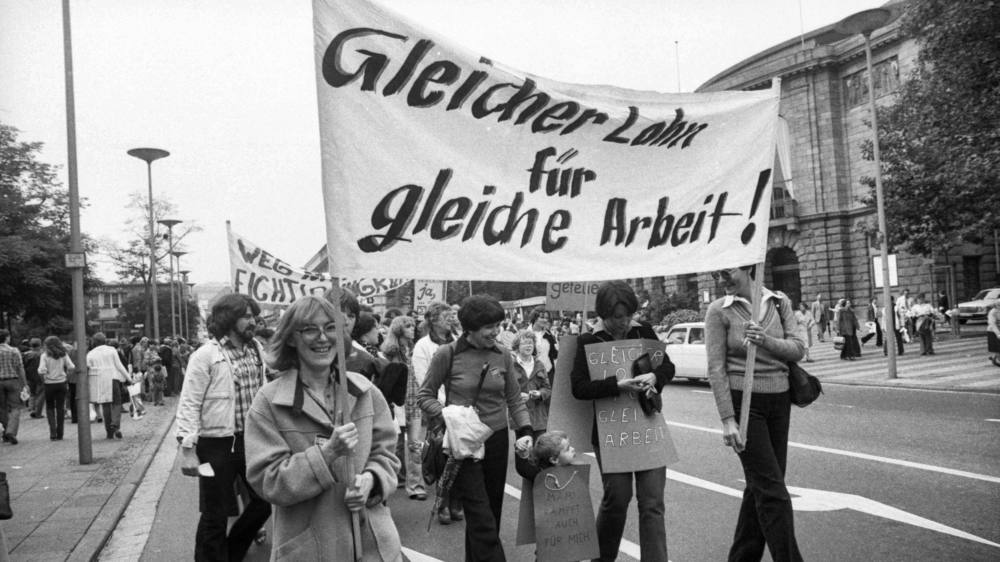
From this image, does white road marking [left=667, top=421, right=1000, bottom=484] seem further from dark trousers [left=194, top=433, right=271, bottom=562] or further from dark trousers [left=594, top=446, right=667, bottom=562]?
dark trousers [left=194, top=433, right=271, bottom=562]

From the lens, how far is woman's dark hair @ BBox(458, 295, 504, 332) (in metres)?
4.73

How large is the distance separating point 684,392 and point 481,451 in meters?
13.7

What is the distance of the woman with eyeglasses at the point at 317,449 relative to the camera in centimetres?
274

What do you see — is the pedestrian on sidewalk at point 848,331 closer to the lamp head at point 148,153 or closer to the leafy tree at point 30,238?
the lamp head at point 148,153

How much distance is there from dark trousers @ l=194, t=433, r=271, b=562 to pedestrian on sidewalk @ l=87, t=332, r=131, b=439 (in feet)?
32.8

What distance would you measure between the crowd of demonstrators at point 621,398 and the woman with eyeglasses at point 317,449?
5.57 ft

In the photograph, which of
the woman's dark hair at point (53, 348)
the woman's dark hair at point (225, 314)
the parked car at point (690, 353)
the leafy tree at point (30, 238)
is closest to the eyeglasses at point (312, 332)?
the woman's dark hair at point (225, 314)

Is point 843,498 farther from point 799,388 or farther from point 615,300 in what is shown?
point 615,300

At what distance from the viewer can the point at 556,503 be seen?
427 cm

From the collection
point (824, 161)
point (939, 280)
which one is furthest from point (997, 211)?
point (824, 161)

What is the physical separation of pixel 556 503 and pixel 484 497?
0.48 metres

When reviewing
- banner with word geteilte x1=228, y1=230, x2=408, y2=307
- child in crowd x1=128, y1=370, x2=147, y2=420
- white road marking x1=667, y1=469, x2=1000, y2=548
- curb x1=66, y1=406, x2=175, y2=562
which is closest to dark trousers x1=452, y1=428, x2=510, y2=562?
white road marking x1=667, y1=469, x2=1000, y2=548

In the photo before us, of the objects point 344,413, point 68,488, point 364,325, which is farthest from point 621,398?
point 68,488

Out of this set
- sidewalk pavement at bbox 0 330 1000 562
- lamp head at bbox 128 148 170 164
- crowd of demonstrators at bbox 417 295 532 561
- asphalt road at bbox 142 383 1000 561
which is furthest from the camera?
lamp head at bbox 128 148 170 164
